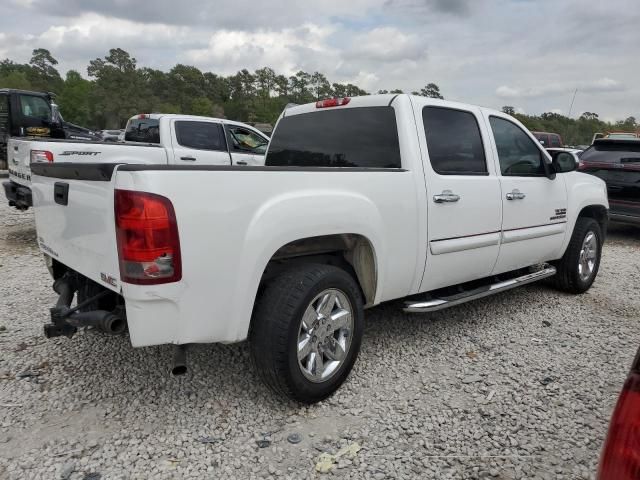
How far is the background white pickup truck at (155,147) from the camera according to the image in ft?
21.7

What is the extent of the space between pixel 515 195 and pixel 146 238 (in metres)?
3.11

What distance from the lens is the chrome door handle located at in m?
4.09

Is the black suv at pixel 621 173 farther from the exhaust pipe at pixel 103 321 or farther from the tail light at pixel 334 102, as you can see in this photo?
the exhaust pipe at pixel 103 321

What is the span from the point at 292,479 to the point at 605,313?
12.4 feet

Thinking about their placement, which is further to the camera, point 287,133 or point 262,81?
point 262,81

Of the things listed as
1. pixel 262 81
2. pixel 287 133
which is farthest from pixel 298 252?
pixel 262 81

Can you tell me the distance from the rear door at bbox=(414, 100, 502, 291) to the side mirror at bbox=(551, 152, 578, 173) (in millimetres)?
912

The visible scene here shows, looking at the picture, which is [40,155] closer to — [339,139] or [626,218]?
[339,139]

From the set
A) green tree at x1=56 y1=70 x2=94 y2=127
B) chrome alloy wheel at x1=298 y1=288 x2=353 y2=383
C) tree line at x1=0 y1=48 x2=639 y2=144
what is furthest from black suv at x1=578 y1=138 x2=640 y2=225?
green tree at x1=56 y1=70 x2=94 y2=127

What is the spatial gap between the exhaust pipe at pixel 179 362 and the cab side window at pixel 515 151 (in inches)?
118

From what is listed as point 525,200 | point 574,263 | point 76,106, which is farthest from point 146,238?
point 76,106

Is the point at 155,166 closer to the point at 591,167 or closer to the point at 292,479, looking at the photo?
the point at 292,479

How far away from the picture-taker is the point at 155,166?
7.43ft

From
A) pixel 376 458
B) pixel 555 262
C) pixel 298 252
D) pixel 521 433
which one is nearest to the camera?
pixel 376 458
